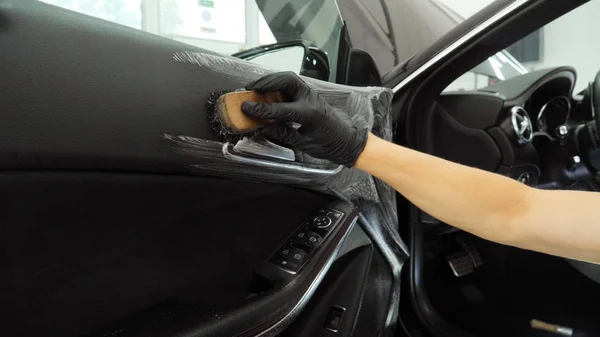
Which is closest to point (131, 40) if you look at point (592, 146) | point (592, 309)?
point (592, 146)

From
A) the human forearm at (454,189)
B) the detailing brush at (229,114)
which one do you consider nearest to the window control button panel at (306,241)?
the human forearm at (454,189)

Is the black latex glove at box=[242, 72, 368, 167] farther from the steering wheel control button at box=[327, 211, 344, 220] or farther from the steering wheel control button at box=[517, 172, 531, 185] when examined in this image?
the steering wheel control button at box=[517, 172, 531, 185]

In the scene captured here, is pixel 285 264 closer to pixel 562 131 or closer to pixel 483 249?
pixel 483 249

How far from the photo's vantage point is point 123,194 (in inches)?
21.0

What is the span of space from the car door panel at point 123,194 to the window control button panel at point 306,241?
2 cm

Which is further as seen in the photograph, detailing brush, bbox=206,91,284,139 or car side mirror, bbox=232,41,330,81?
car side mirror, bbox=232,41,330,81

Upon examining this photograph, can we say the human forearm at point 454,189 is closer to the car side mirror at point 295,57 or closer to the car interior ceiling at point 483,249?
the car side mirror at point 295,57

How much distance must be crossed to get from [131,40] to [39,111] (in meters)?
0.16

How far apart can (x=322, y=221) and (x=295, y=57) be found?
656 millimetres

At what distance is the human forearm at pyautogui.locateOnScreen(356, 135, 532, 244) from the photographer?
0.70 m

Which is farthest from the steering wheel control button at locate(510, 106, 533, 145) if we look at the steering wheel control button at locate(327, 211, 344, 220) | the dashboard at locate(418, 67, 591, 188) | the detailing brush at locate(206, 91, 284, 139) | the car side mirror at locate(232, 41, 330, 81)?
the detailing brush at locate(206, 91, 284, 139)

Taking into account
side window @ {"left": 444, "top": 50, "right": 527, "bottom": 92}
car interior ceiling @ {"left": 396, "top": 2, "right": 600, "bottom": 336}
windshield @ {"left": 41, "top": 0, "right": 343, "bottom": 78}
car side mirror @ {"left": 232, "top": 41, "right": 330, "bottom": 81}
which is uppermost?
windshield @ {"left": 41, "top": 0, "right": 343, "bottom": 78}

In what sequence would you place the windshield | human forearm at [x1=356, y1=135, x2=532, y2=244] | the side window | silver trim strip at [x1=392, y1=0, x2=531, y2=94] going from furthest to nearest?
the side window
the windshield
silver trim strip at [x1=392, y1=0, x2=531, y2=94]
human forearm at [x1=356, y1=135, x2=532, y2=244]

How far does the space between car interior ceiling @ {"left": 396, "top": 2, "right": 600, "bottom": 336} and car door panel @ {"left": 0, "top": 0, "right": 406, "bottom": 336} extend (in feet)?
1.85
